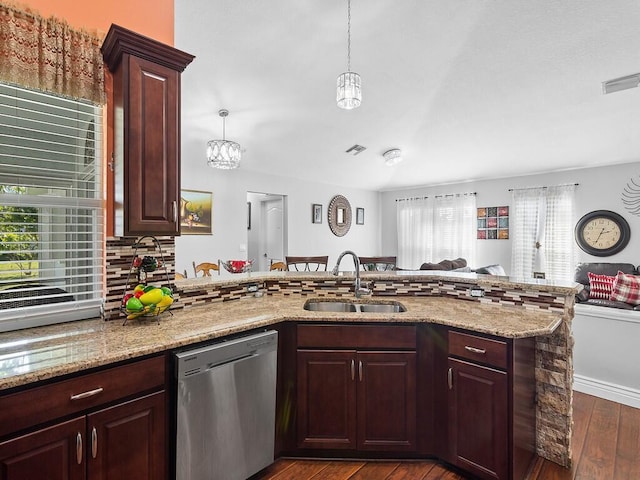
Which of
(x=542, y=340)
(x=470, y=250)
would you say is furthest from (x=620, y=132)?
(x=542, y=340)

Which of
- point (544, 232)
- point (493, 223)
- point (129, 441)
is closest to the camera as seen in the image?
point (129, 441)

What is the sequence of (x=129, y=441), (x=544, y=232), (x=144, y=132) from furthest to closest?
1. (x=544, y=232)
2. (x=144, y=132)
3. (x=129, y=441)

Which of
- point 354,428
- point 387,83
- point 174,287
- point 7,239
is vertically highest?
point 387,83

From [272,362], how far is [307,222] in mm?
4501

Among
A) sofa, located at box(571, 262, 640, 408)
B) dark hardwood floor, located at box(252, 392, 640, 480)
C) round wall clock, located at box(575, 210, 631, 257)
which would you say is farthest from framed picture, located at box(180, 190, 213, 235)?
round wall clock, located at box(575, 210, 631, 257)

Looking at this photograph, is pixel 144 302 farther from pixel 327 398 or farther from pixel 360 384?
pixel 360 384

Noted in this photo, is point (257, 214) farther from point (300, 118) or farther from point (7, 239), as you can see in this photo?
point (7, 239)

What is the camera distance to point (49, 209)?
5.95ft

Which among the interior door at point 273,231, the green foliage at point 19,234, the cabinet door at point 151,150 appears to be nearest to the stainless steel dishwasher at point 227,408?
the cabinet door at point 151,150

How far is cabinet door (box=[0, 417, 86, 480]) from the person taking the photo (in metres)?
1.12

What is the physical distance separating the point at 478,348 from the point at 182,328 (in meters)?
1.57

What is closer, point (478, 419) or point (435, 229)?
point (478, 419)

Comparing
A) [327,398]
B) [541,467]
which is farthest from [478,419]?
[327,398]

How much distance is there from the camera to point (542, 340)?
210 centimetres
